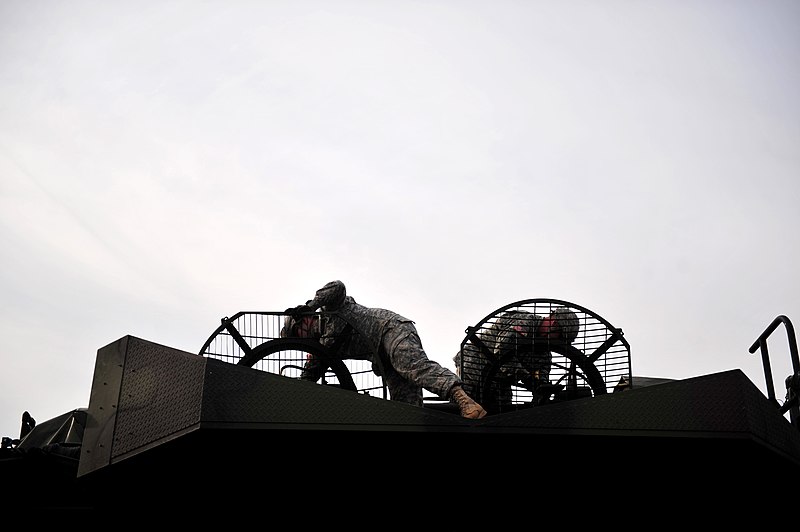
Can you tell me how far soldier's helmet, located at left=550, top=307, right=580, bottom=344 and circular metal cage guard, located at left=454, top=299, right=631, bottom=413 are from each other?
0.02 m

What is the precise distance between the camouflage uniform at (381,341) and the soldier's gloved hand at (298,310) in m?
0.03

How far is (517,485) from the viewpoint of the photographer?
6750 millimetres

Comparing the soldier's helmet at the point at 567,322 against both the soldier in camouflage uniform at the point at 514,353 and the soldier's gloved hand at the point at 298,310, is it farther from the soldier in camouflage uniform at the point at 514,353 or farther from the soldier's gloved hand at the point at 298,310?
the soldier's gloved hand at the point at 298,310

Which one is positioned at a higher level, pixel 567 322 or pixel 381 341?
pixel 567 322

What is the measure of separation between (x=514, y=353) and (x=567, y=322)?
0.44 m

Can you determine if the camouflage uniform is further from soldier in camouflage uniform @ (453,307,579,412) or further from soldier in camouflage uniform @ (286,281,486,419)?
soldier in camouflage uniform @ (453,307,579,412)

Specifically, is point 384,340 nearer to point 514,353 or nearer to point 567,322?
point 514,353

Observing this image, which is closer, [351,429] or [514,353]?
[351,429]

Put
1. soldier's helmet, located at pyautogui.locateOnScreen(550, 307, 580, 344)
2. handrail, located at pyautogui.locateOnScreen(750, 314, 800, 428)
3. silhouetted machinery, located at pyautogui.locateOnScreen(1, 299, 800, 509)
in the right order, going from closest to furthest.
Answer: silhouetted machinery, located at pyautogui.locateOnScreen(1, 299, 800, 509), handrail, located at pyautogui.locateOnScreen(750, 314, 800, 428), soldier's helmet, located at pyautogui.locateOnScreen(550, 307, 580, 344)

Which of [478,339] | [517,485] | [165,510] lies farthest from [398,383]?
[165,510]

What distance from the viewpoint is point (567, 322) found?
24.8 feet

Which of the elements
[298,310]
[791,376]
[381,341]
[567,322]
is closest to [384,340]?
[381,341]

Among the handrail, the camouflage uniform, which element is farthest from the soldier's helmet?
the handrail

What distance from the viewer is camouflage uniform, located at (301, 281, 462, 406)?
731cm
